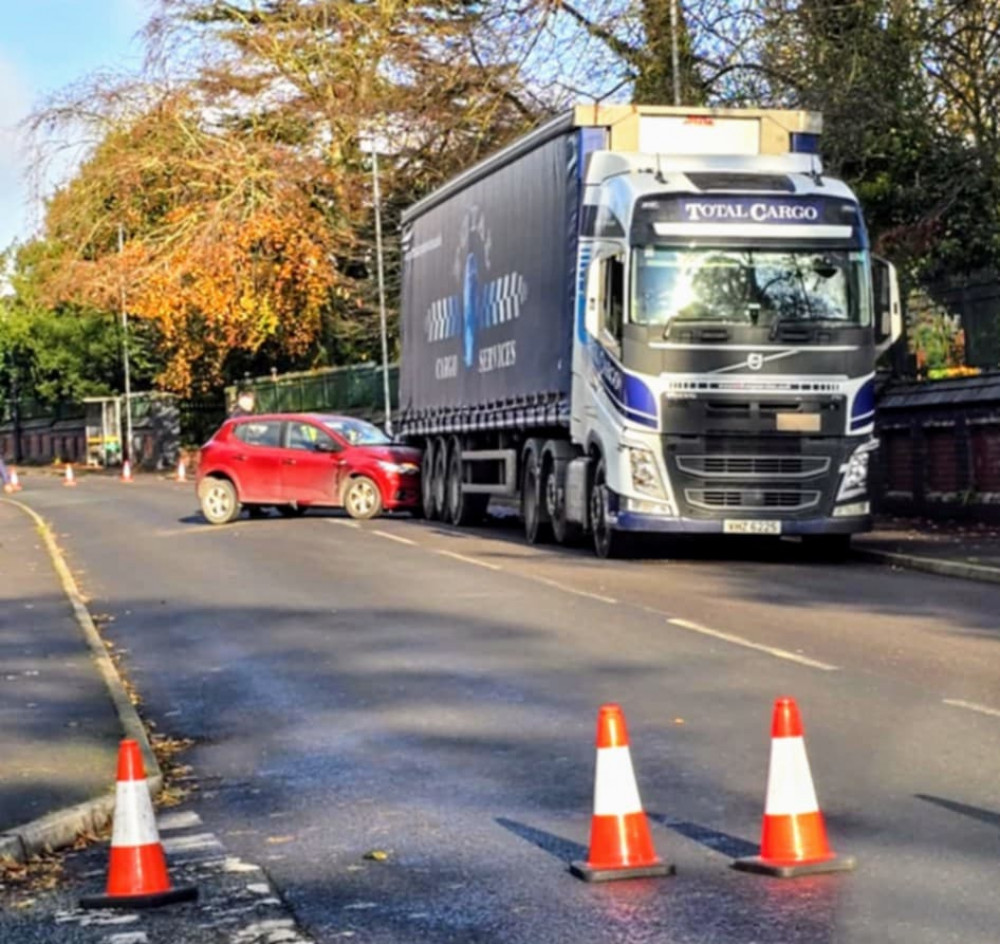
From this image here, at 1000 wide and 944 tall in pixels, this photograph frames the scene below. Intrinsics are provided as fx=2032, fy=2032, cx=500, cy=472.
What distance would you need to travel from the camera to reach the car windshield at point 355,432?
2923cm

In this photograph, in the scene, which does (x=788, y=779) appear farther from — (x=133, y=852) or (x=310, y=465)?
(x=310, y=465)

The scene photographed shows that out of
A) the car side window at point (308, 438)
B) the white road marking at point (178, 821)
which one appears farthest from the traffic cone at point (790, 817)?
the car side window at point (308, 438)

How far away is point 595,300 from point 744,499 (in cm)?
246

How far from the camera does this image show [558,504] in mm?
22578

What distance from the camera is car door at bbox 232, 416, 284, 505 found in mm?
28891

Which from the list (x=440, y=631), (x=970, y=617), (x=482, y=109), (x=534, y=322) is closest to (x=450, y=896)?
(x=440, y=631)

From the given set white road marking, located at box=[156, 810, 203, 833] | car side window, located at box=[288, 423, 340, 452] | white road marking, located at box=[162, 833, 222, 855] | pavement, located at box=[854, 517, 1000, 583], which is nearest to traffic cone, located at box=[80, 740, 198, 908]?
white road marking, located at box=[162, 833, 222, 855]

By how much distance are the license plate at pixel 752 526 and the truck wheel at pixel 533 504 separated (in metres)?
3.90

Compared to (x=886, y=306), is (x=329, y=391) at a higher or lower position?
higher

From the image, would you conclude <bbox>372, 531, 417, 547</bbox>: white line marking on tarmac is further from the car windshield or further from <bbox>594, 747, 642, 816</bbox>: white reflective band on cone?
<bbox>594, 747, 642, 816</bbox>: white reflective band on cone

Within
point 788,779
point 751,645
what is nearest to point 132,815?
point 788,779

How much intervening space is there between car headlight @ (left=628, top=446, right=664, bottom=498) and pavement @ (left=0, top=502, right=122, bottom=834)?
220 inches

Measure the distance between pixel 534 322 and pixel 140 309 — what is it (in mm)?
30242

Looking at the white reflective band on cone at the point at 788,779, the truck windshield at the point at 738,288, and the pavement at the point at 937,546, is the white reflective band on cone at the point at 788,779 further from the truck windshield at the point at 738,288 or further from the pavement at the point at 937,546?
the truck windshield at the point at 738,288
